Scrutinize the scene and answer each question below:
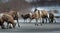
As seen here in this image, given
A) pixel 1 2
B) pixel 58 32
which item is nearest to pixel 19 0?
pixel 1 2

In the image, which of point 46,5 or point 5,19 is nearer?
point 5,19

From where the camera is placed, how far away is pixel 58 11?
621cm

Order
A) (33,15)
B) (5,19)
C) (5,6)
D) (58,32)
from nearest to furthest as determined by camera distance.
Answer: (58,32) < (5,19) < (33,15) < (5,6)

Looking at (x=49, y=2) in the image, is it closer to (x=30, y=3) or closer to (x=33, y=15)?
(x=30, y=3)

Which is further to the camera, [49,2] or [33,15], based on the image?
[49,2]

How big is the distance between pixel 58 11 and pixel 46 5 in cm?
42

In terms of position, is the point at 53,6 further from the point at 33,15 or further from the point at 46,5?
the point at 33,15

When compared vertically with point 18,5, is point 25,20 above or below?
below

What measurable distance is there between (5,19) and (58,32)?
51.9 inches

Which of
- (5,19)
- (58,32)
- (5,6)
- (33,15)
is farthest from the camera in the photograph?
(5,6)

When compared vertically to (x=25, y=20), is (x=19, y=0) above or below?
above

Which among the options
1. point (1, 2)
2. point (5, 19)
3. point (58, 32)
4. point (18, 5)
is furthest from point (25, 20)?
point (58, 32)

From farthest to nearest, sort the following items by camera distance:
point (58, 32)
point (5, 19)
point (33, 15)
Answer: point (33, 15) < point (5, 19) < point (58, 32)

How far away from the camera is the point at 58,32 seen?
3.50 m
